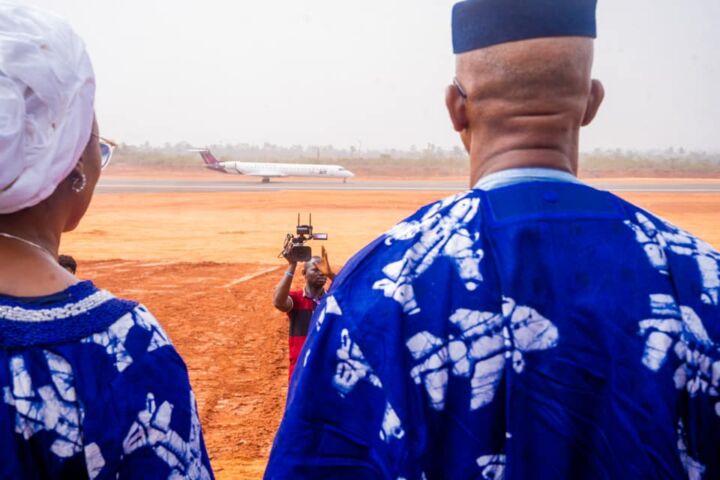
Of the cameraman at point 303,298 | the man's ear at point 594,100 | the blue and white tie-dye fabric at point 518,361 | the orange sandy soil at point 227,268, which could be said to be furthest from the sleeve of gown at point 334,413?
the orange sandy soil at point 227,268

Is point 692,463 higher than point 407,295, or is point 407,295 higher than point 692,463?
point 407,295

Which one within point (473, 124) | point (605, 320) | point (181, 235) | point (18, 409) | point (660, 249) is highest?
point (473, 124)

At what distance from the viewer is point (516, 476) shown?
148cm

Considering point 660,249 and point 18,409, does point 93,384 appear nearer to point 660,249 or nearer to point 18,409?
point 18,409

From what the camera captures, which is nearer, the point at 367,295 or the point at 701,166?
the point at 367,295

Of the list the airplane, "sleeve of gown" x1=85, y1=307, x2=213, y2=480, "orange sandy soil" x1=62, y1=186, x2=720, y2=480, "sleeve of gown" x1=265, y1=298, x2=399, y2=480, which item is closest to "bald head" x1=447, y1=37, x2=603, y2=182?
"sleeve of gown" x1=265, y1=298, x2=399, y2=480

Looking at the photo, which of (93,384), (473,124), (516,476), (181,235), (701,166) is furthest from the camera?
(701,166)

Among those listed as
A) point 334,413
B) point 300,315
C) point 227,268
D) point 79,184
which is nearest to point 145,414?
point 334,413

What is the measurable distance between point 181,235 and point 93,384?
72.1 ft

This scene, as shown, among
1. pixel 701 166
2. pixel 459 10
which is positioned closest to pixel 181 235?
pixel 459 10

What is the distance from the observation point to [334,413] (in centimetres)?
157

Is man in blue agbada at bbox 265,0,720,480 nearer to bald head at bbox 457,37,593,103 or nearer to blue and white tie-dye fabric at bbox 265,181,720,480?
blue and white tie-dye fabric at bbox 265,181,720,480

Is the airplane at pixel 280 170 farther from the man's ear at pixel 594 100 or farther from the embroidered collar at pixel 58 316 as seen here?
the embroidered collar at pixel 58 316

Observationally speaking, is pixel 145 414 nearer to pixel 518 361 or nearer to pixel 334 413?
pixel 334 413
